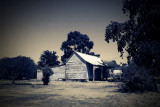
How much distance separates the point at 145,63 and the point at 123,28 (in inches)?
242

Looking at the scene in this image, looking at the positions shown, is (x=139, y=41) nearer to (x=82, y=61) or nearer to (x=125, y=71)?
(x=125, y=71)

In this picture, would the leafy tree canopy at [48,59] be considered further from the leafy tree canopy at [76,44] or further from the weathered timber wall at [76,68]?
the weathered timber wall at [76,68]

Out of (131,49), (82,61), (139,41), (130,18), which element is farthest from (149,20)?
(82,61)

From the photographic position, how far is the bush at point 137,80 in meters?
13.9

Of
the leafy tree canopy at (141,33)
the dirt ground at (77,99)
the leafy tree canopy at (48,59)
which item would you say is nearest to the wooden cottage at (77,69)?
the leafy tree canopy at (141,33)

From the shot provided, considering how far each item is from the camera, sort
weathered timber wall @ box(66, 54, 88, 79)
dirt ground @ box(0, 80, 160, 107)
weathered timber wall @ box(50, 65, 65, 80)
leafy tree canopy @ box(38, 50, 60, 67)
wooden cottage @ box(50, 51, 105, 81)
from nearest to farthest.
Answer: dirt ground @ box(0, 80, 160, 107)
wooden cottage @ box(50, 51, 105, 81)
weathered timber wall @ box(66, 54, 88, 79)
weathered timber wall @ box(50, 65, 65, 80)
leafy tree canopy @ box(38, 50, 60, 67)

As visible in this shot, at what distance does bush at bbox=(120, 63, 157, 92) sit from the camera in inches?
547

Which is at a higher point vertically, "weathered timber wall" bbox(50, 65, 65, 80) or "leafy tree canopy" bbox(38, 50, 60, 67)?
"leafy tree canopy" bbox(38, 50, 60, 67)

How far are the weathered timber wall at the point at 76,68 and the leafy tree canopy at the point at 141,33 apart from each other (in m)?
14.8

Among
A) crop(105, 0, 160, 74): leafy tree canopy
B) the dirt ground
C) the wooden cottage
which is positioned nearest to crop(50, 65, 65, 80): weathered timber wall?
the wooden cottage

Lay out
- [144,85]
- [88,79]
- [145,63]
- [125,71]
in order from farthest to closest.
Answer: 1. [88,79]
2. [145,63]
3. [125,71]
4. [144,85]

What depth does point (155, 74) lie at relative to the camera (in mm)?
14172

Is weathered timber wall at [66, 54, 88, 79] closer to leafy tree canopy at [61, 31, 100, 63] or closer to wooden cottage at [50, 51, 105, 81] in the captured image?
wooden cottage at [50, 51, 105, 81]

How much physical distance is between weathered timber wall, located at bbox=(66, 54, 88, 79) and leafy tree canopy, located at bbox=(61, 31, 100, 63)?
24.2 m
